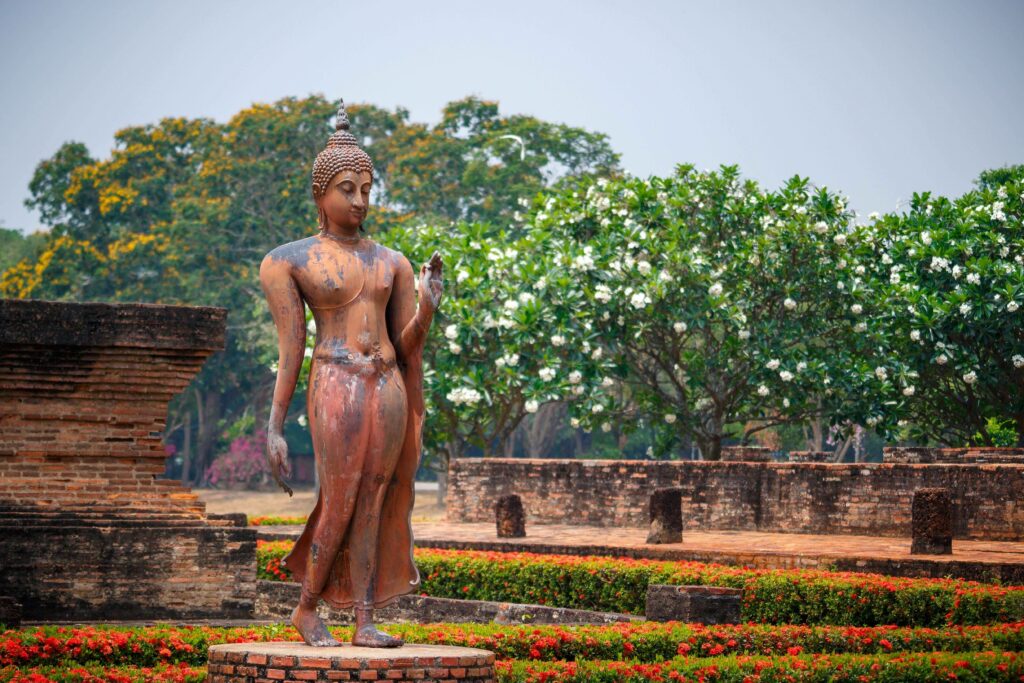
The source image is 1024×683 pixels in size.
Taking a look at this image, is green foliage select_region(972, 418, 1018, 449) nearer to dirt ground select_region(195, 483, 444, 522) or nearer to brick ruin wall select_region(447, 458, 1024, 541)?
brick ruin wall select_region(447, 458, 1024, 541)

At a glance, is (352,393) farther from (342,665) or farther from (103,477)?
(103,477)

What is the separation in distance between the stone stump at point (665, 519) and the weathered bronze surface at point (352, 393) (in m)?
10.2

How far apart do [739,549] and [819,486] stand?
2886 millimetres

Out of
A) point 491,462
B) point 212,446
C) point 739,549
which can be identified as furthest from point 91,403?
point 212,446

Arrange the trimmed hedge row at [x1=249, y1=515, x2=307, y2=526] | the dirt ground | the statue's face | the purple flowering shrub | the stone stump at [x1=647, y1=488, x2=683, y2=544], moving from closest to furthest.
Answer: the statue's face → the stone stump at [x1=647, y1=488, x2=683, y2=544] → the trimmed hedge row at [x1=249, y1=515, x2=307, y2=526] → the dirt ground → the purple flowering shrub

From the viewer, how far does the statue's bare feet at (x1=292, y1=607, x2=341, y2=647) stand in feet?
23.8

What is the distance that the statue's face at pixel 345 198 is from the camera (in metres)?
7.63

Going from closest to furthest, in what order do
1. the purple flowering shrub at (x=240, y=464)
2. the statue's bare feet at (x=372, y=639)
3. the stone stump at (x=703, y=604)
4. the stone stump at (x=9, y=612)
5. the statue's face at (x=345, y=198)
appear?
the statue's bare feet at (x=372, y=639) < the statue's face at (x=345, y=198) < the stone stump at (x=9, y=612) < the stone stump at (x=703, y=604) < the purple flowering shrub at (x=240, y=464)

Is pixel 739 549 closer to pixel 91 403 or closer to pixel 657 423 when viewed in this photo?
pixel 91 403

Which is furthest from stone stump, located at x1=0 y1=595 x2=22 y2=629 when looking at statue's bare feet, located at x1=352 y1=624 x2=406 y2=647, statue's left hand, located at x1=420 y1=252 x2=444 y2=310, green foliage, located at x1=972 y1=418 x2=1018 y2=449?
green foliage, located at x1=972 y1=418 x2=1018 y2=449

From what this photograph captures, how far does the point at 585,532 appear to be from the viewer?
2009cm

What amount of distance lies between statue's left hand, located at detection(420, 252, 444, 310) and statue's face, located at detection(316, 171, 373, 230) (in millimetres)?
508

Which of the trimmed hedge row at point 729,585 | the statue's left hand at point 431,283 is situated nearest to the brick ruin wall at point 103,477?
the trimmed hedge row at point 729,585

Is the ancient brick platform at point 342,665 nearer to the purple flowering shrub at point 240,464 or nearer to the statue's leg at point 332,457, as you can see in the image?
the statue's leg at point 332,457
